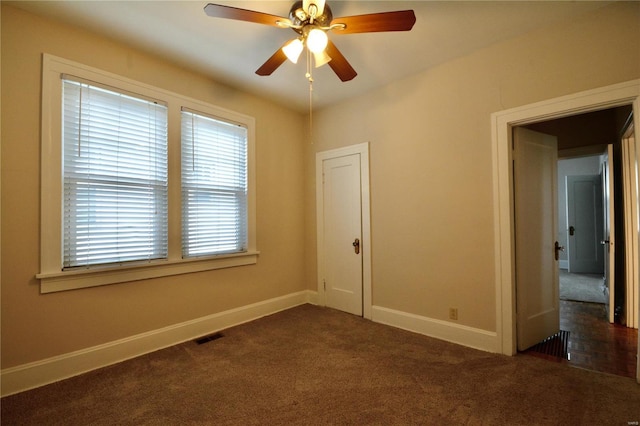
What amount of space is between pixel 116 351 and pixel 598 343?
4.46m

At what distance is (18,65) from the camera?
2.14m

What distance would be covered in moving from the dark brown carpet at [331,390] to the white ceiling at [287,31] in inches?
110

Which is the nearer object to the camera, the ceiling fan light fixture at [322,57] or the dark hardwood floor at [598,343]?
the ceiling fan light fixture at [322,57]

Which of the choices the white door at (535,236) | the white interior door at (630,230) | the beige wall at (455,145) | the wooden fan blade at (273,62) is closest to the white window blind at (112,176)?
the wooden fan blade at (273,62)

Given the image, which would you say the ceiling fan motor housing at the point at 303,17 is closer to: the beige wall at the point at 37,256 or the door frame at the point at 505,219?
the beige wall at the point at 37,256

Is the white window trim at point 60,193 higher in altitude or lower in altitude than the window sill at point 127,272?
higher

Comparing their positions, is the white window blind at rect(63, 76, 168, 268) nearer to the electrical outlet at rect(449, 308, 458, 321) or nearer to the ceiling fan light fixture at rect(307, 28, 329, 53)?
the ceiling fan light fixture at rect(307, 28, 329, 53)

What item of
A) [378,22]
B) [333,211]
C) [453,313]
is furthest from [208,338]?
[378,22]

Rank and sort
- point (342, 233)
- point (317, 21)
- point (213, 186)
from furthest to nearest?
point (342, 233) → point (213, 186) → point (317, 21)

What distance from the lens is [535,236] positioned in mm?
2881

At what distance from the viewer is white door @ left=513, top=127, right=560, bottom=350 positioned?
2.70 metres

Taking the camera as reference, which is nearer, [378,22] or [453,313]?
[378,22]

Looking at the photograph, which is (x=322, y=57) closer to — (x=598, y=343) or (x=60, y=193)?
(x=60, y=193)

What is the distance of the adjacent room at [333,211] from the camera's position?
2.07 m
